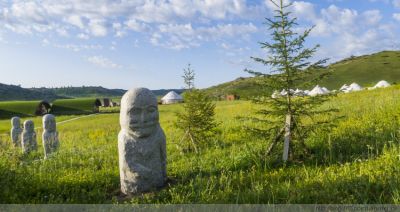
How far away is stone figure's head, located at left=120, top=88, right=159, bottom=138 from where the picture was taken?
7.21 metres

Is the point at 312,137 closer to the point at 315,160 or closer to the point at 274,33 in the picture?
the point at 315,160

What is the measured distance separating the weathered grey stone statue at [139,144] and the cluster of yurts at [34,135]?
20.1ft

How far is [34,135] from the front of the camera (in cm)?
1606

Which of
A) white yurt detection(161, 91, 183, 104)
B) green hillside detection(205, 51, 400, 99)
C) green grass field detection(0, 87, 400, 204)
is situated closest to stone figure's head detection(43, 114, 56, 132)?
green grass field detection(0, 87, 400, 204)

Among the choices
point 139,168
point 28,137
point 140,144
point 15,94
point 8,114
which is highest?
point 15,94

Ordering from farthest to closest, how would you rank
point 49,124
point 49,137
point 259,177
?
point 49,124 < point 49,137 < point 259,177

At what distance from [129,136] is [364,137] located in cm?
547

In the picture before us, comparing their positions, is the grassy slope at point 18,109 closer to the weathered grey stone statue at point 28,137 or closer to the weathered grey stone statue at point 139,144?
the weathered grey stone statue at point 28,137

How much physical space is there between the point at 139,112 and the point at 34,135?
34.7ft

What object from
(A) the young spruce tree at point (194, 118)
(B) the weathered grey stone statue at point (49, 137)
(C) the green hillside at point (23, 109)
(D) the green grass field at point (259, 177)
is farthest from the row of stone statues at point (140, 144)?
(C) the green hillside at point (23, 109)

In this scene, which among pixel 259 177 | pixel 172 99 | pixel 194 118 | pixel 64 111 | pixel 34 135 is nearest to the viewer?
pixel 259 177

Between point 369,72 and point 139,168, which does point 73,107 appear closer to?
point 139,168

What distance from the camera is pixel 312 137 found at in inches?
373

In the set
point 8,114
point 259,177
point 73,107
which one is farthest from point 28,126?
point 73,107
